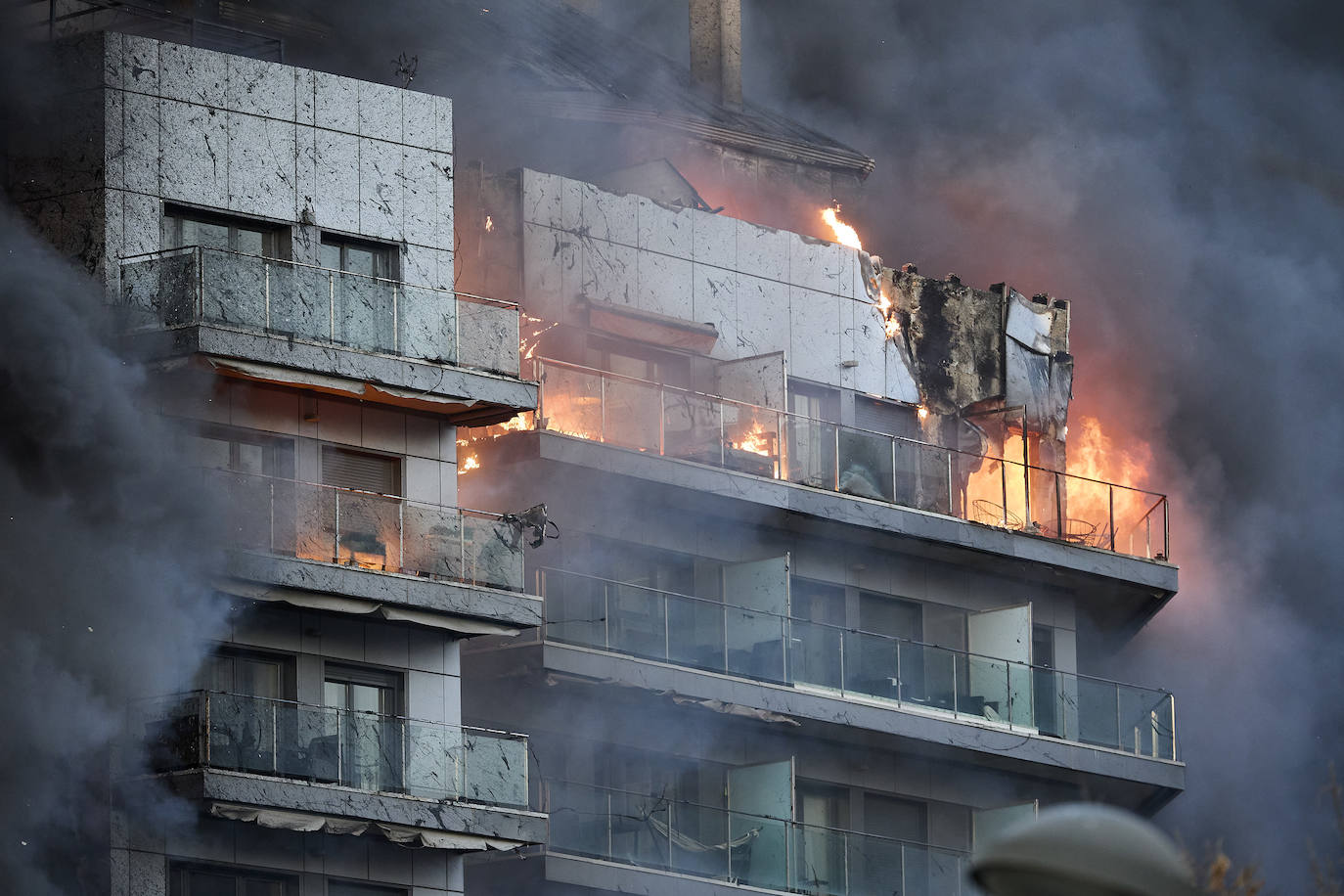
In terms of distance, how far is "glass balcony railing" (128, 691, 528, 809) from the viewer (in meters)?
33.2

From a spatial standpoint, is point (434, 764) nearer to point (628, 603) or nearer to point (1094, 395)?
point (628, 603)

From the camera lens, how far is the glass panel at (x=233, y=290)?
3459cm

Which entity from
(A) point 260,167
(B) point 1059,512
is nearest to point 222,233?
(A) point 260,167

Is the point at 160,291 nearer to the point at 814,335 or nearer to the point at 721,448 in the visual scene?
the point at 721,448

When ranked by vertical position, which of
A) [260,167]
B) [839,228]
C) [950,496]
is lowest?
[950,496]

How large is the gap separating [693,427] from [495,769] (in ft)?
26.4

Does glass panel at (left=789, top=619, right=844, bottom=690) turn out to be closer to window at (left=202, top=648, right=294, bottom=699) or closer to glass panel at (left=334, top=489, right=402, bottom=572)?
glass panel at (left=334, top=489, right=402, bottom=572)

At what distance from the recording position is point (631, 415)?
40812mm

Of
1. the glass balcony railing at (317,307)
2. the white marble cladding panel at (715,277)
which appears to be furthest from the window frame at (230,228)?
the white marble cladding panel at (715,277)

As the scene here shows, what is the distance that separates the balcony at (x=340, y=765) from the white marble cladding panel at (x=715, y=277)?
28.5 ft

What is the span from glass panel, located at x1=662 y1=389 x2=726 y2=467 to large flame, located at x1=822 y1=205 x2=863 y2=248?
8334 mm

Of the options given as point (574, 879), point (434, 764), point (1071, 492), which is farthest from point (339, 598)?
point (1071, 492)

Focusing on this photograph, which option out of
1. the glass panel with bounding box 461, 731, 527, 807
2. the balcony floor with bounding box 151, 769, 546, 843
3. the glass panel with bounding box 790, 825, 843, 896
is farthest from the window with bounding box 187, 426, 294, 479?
the glass panel with bounding box 790, 825, 843, 896

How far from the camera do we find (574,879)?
3806cm
